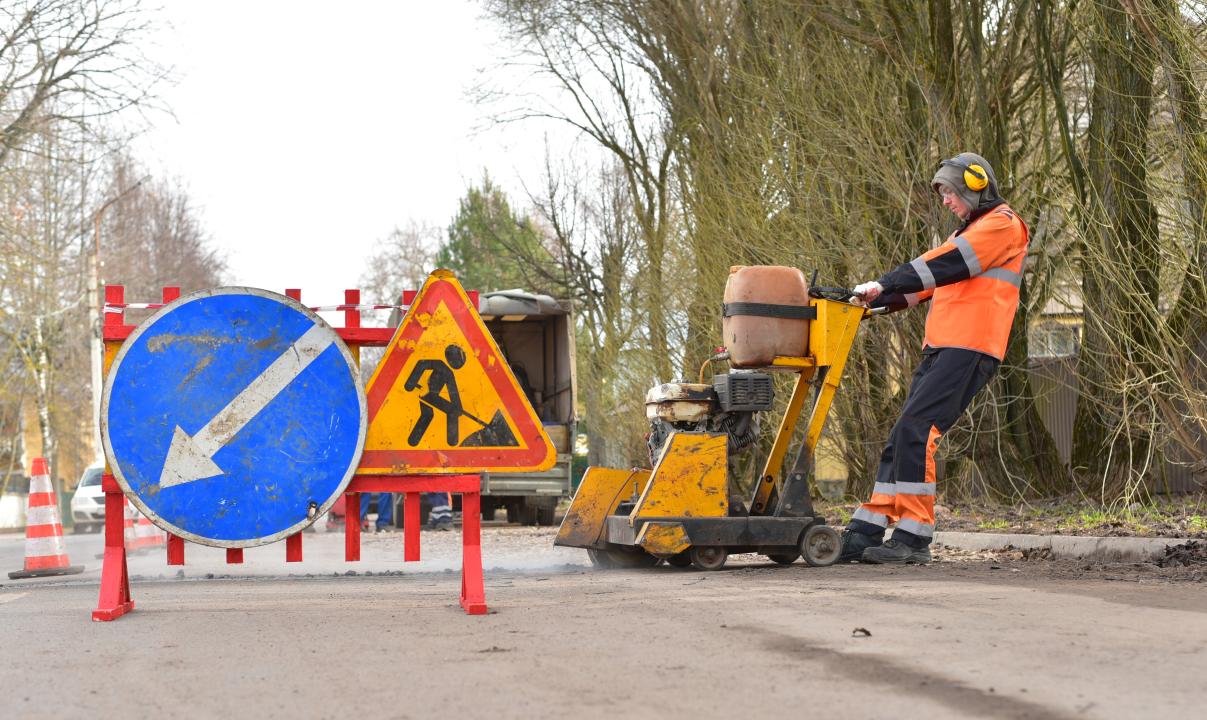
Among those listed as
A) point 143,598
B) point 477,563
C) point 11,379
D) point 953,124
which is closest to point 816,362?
point 477,563

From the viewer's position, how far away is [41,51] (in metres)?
26.4

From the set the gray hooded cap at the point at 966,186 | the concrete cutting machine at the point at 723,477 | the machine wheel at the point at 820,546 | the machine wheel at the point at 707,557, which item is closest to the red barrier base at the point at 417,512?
the concrete cutting machine at the point at 723,477

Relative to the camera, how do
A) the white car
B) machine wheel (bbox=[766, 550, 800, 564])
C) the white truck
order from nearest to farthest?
machine wheel (bbox=[766, 550, 800, 564]), the white truck, the white car

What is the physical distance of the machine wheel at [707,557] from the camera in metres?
8.74

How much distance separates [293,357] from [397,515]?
655 inches

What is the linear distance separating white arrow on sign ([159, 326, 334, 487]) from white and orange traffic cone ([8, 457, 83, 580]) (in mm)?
5582

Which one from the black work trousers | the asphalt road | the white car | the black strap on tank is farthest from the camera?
the white car

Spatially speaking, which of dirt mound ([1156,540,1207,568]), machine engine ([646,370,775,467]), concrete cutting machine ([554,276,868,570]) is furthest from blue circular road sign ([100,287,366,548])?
dirt mound ([1156,540,1207,568])

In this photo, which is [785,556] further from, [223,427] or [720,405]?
[223,427]

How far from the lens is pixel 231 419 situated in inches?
257

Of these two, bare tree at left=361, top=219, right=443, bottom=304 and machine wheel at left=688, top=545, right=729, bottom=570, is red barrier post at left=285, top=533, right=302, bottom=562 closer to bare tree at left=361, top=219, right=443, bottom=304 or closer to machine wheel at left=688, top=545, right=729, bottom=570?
machine wheel at left=688, top=545, right=729, bottom=570

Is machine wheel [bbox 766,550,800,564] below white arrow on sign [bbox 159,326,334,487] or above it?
below

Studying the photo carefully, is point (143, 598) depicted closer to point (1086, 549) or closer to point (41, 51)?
point (1086, 549)

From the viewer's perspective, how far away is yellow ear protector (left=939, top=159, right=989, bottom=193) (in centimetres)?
845
